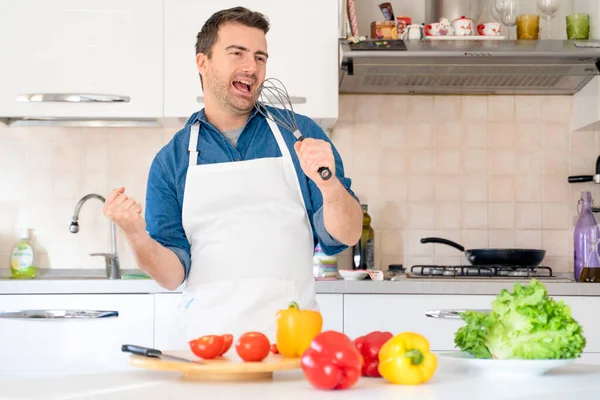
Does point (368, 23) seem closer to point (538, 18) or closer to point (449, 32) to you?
point (449, 32)

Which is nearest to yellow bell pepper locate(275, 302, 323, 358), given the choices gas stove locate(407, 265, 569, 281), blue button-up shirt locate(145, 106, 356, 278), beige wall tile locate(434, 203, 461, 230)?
blue button-up shirt locate(145, 106, 356, 278)

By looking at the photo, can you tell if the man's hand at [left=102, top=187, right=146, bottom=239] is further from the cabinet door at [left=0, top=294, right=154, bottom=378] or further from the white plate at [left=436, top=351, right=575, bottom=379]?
the cabinet door at [left=0, top=294, right=154, bottom=378]

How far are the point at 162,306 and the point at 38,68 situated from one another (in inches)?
39.0

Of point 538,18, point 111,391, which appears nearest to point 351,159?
point 538,18

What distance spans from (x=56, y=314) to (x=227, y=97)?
3.49 feet

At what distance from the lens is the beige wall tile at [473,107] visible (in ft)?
10.8

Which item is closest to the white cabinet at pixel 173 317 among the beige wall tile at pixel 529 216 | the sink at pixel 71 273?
the sink at pixel 71 273

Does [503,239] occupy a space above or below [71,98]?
below

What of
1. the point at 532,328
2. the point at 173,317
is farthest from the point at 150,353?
the point at 173,317

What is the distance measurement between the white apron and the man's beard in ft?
0.35

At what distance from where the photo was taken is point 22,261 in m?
3.14

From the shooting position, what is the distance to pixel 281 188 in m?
2.08

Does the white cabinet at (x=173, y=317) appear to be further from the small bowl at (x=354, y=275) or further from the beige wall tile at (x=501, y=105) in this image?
the beige wall tile at (x=501, y=105)

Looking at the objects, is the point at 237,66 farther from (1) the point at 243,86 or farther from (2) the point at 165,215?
(2) the point at 165,215
